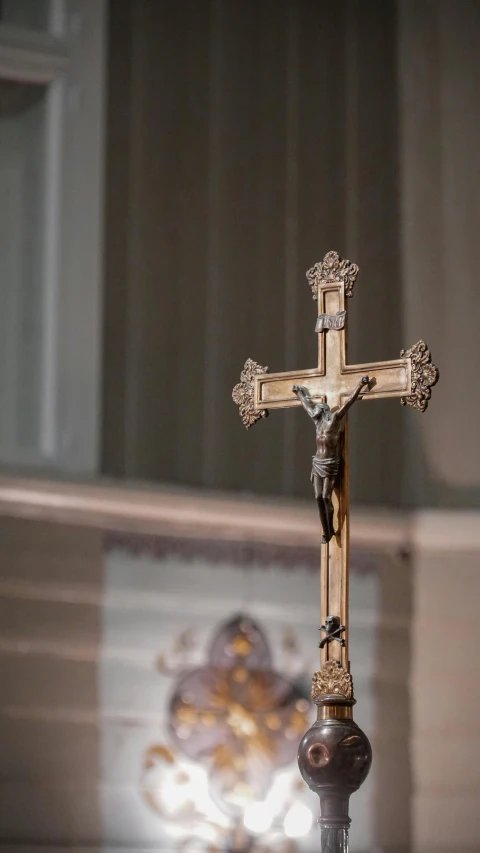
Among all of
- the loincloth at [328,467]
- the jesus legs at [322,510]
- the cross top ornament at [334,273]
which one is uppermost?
the cross top ornament at [334,273]

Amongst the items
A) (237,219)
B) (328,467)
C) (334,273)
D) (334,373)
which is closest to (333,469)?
(328,467)

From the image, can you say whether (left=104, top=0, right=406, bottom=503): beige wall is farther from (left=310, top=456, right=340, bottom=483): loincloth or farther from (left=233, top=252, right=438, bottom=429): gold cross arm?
(left=310, top=456, right=340, bottom=483): loincloth

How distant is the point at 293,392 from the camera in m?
3.78

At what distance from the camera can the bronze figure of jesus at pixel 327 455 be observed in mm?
3574

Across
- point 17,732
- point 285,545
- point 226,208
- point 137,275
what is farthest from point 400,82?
point 17,732

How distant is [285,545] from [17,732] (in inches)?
48.3

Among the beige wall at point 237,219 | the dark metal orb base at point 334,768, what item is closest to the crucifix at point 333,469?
the dark metal orb base at point 334,768

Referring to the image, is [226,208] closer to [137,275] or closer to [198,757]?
[137,275]

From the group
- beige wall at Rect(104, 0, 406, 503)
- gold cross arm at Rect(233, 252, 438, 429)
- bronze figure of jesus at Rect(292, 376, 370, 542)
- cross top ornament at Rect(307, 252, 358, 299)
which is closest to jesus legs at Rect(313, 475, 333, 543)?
bronze figure of jesus at Rect(292, 376, 370, 542)

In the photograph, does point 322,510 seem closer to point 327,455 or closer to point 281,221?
point 327,455

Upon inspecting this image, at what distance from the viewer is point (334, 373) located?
3.74 meters

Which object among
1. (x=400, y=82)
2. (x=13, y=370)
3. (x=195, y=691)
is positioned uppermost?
(x=400, y=82)

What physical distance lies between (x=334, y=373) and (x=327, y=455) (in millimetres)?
234

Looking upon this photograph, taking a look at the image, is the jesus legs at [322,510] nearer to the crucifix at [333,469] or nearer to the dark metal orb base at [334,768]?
the crucifix at [333,469]
